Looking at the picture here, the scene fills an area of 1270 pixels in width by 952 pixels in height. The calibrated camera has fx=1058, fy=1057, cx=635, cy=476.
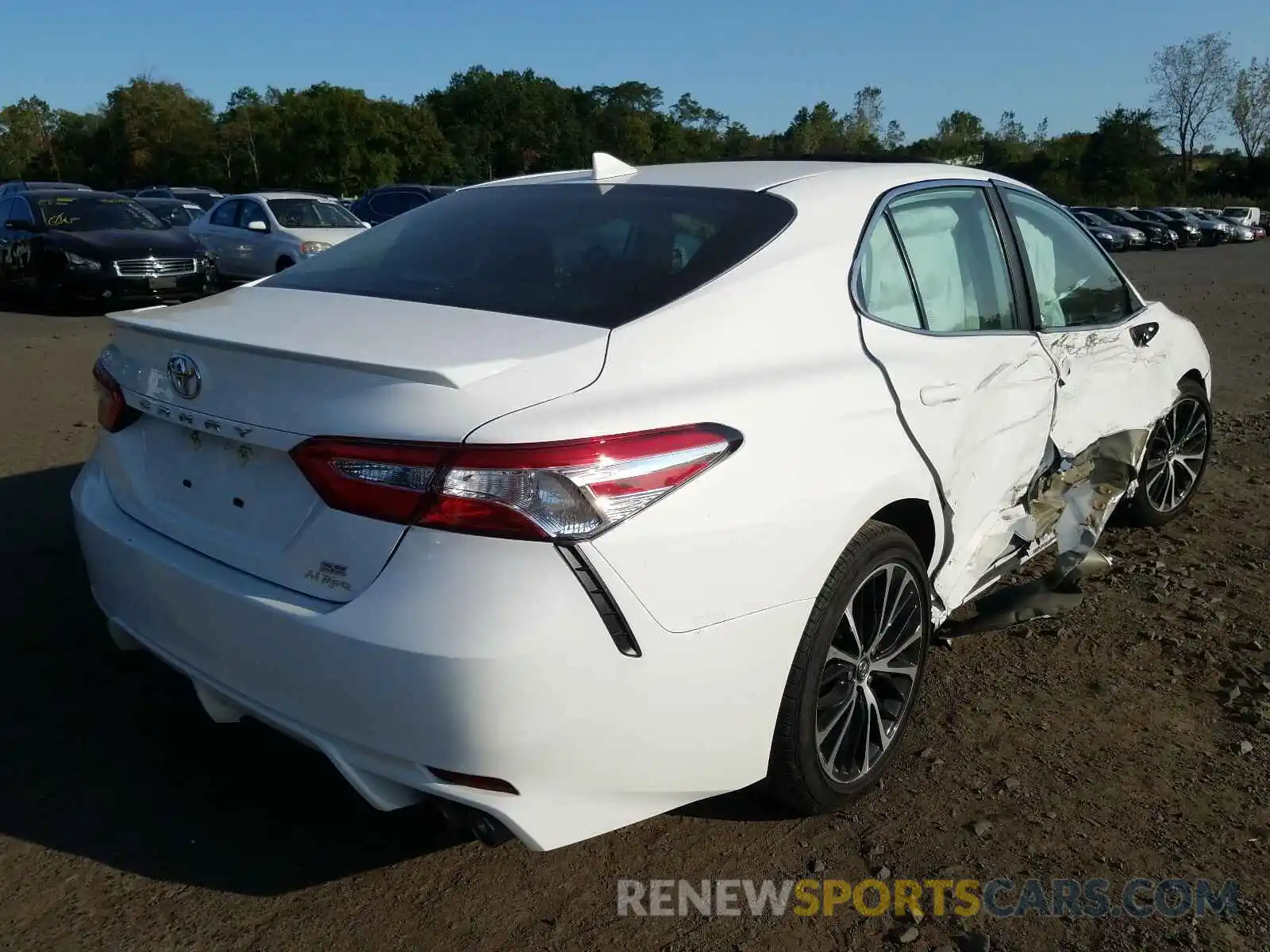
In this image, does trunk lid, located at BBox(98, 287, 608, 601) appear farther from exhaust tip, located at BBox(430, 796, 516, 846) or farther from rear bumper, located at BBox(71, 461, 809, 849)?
exhaust tip, located at BBox(430, 796, 516, 846)

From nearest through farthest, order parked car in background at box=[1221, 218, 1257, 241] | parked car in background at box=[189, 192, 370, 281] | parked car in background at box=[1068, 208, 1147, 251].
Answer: parked car in background at box=[189, 192, 370, 281] < parked car in background at box=[1068, 208, 1147, 251] < parked car in background at box=[1221, 218, 1257, 241]

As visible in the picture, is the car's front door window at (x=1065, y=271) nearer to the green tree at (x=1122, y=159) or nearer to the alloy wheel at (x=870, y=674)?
the alloy wheel at (x=870, y=674)

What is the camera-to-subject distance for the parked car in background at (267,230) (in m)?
15.5

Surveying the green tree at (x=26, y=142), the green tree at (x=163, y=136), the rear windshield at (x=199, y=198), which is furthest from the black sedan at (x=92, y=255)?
the green tree at (x=26, y=142)

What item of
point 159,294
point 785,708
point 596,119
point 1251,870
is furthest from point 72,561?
point 596,119

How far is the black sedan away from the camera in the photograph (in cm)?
1282

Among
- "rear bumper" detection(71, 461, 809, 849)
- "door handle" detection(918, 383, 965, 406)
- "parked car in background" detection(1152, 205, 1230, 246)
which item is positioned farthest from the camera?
"parked car in background" detection(1152, 205, 1230, 246)

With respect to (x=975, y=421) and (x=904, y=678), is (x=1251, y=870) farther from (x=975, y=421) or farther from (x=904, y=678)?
(x=975, y=421)

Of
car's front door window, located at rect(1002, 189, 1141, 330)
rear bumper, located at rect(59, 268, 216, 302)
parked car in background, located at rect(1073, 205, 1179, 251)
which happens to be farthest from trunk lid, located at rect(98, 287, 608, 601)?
parked car in background, located at rect(1073, 205, 1179, 251)

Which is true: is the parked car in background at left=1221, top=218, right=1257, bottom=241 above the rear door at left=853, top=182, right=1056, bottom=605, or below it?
below

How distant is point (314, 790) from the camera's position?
9.54 feet

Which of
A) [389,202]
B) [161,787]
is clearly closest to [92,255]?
[389,202]

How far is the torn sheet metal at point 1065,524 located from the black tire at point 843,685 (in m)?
0.73

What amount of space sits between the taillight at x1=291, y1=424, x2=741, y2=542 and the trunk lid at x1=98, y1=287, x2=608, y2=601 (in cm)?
4
